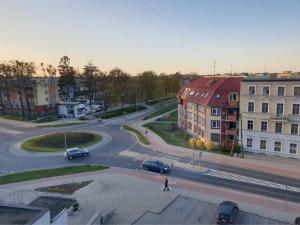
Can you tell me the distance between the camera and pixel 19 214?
1627 cm

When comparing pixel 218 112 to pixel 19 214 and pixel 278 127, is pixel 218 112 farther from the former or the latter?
pixel 19 214

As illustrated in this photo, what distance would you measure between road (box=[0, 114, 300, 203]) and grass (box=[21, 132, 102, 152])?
2.99m

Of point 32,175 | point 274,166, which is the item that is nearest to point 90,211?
point 32,175

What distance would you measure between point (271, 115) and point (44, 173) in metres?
30.5

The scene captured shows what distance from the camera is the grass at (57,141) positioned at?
44562 mm

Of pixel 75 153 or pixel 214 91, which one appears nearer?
pixel 75 153

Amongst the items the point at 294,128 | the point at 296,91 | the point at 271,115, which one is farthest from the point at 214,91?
the point at 294,128

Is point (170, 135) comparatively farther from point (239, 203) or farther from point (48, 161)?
point (239, 203)

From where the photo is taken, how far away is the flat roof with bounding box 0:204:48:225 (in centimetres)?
1548

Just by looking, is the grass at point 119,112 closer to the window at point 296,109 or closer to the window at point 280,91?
the window at point 280,91

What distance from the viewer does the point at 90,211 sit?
24438 mm

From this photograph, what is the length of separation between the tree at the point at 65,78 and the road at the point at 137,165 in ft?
93.9

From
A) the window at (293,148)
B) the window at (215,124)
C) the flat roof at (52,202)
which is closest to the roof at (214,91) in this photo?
the window at (215,124)

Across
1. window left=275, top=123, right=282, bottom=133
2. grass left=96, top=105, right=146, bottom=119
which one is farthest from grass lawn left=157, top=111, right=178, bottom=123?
window left=275, top=123, right=282, bottom=133
